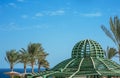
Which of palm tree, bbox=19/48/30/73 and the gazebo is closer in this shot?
the gazebo

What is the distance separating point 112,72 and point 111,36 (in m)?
15.3

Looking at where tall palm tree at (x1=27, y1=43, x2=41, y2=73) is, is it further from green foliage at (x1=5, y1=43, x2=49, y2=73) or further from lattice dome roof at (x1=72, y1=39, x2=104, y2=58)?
lattice dome roof at (x1=72, y1=39, x2=104, y2=58)

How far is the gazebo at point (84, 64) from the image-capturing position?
1612 centimetres

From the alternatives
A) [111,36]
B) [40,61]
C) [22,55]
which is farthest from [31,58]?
[111,36]

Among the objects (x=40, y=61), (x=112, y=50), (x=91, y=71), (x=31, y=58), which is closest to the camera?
(x=91, y=71)

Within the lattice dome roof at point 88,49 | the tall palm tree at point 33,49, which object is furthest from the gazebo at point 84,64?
the tall palm tree at point 33,49

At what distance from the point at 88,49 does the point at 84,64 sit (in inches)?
34.3

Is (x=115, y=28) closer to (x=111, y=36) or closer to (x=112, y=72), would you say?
(x=111, y=36)

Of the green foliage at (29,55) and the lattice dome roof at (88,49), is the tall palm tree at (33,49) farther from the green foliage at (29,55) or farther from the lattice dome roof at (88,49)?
the lattice dome roof at (88,49)

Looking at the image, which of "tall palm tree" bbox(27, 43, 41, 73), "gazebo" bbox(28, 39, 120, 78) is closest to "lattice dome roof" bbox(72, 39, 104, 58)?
"gazebo" bbox(28, 39, 120, 78)

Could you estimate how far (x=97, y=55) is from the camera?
17188 mm

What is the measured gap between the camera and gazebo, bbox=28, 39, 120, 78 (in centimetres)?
1612

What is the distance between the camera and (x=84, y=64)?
16734 mm

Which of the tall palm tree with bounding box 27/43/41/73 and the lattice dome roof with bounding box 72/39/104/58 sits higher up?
the tall palm tree with bounding box 27/43/41/73
